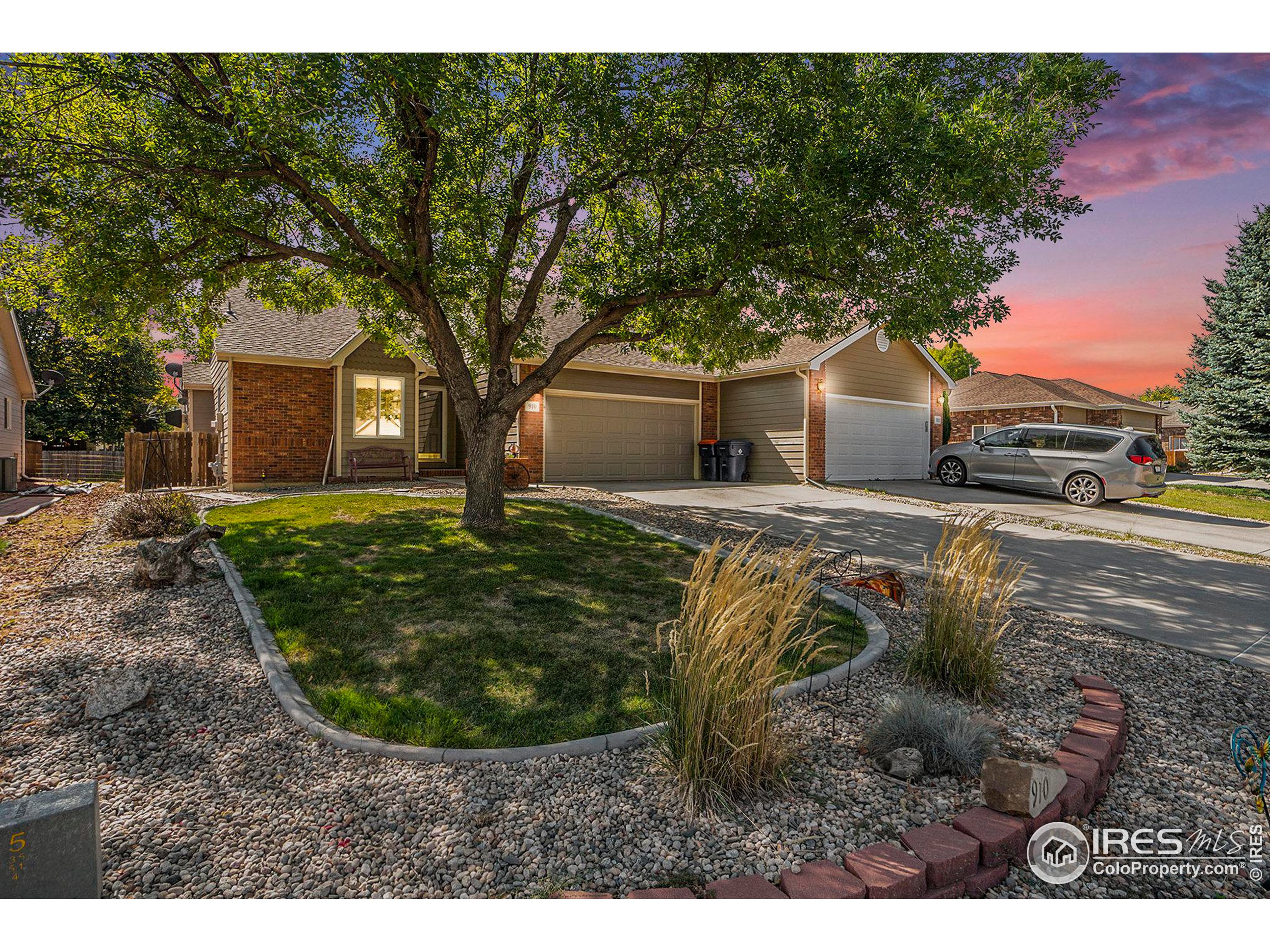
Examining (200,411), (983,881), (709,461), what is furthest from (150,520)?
(200,411)

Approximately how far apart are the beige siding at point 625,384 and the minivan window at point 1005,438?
6836 mm

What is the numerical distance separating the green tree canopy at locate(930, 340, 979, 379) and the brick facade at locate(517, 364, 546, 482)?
123ft

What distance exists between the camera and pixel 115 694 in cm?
302

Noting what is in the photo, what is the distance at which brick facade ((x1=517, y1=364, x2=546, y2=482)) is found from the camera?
1359cm

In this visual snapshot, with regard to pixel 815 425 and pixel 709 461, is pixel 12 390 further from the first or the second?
pixel 815 425

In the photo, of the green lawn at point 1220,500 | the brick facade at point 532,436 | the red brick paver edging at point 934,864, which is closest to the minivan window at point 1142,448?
the green lawn at point 1220,500

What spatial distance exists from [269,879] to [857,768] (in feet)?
7.22

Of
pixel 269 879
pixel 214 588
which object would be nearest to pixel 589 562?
pixel 214 588

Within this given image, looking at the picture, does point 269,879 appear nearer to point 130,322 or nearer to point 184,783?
point 184,783

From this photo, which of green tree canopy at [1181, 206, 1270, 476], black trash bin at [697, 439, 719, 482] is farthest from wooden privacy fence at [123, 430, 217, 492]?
green tree canopy at [1181, 206, 1270, 476]

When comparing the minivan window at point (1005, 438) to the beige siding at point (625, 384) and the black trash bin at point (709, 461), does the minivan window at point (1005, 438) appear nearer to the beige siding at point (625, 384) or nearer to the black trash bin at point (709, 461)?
the black trash bin at point (709, 461)

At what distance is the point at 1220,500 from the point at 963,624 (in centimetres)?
1331

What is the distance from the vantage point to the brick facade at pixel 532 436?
13.6 metres
